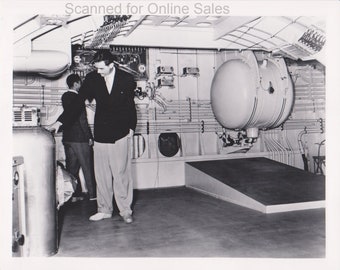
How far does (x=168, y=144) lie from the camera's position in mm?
5758

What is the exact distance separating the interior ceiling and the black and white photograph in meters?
0.02

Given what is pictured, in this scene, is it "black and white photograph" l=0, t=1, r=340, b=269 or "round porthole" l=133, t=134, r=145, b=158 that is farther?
"round porthole" l=133, t=134, r=145, b=158

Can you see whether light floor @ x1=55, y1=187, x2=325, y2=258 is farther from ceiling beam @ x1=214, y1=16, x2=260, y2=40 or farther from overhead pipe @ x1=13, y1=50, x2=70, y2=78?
ceiling beam @ x1=214, y1=16, x2=260, y2=40

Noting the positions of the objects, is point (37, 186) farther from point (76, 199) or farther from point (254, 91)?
point (254, 91)

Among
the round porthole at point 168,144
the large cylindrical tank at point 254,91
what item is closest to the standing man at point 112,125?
Result: the large cylindrical tank at point 254,91

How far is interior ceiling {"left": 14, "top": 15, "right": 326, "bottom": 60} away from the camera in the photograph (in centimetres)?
367

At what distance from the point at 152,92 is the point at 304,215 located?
3.08 metres

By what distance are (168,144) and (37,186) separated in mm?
3517

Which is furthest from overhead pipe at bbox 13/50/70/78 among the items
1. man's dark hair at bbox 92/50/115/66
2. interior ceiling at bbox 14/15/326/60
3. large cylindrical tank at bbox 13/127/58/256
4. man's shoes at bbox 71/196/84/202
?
man's shoes at bbox 71/196/84/202

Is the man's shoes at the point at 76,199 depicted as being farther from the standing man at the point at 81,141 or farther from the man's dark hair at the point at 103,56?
the man's dark hair at the point at 103,56

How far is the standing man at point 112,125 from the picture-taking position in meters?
3.30

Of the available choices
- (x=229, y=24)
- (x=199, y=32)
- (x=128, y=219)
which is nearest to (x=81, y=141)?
(x=128, y=219)
